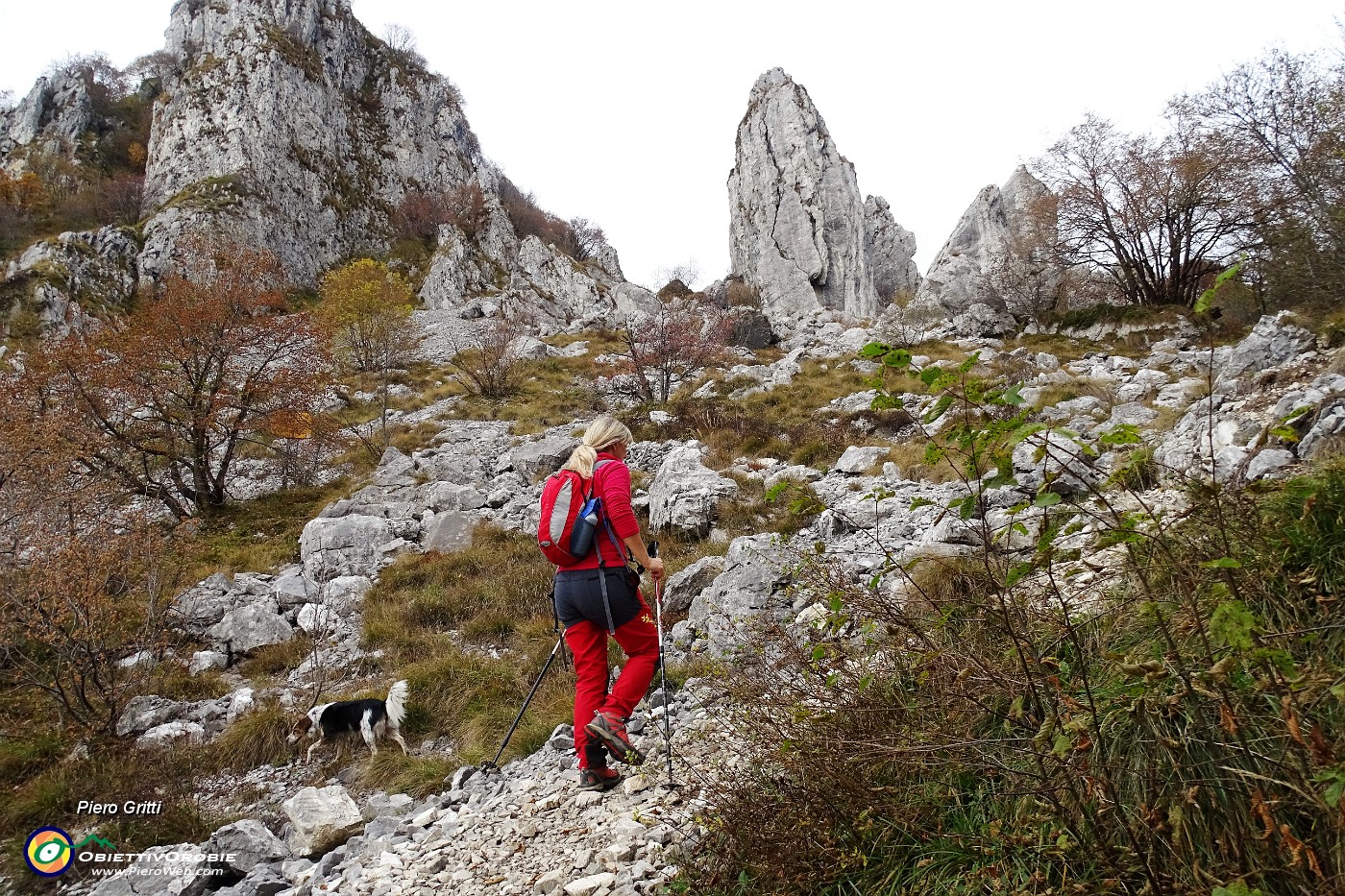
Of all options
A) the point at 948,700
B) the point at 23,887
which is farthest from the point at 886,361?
the point at 23,887

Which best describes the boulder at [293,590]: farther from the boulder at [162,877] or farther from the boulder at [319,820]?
the boulder at [319,820]

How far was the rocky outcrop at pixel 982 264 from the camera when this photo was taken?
2341 centimetres

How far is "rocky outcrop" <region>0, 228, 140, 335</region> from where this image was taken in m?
29.0

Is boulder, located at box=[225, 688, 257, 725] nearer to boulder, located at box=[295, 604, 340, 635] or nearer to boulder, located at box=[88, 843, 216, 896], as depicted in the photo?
boulder, located at box=[295, 604, 340, 635]

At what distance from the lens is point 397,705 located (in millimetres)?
4941

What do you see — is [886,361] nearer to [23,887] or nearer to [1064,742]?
[1064,742]

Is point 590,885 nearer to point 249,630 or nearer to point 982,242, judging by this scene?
point 249,630

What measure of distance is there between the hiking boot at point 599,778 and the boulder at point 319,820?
156 cm

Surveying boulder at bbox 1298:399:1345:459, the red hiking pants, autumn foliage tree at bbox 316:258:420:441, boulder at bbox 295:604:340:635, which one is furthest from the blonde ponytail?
autumn foliage tree at bbox 316:258:420:441

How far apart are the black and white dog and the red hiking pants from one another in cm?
206

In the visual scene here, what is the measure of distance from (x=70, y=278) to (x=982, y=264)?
46.2 metres

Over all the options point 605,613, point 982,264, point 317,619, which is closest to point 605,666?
point 605,613

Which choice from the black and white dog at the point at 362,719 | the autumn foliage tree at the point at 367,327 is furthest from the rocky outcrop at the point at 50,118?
the black and white dog at the point at 362,719

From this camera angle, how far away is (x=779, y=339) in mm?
29812
